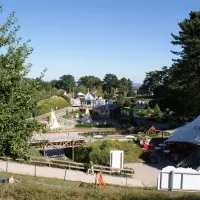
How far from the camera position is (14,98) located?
27.8 feet

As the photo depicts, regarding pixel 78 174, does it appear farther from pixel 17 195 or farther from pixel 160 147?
pixel 17 195

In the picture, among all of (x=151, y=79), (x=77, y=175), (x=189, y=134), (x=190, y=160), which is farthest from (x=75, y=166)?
(x=151, y=79)

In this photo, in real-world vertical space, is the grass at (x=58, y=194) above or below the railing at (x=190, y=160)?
above

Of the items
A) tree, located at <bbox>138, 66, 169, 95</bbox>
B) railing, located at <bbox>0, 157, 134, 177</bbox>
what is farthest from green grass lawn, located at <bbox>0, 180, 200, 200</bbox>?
tree, located at <bbox>138, 66, 169, 95</bbox>

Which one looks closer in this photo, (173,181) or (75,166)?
(173,181)

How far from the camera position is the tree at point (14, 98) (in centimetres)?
821

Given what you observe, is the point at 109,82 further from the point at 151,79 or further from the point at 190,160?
the point at 190,160

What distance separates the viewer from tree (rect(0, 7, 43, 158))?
821 cm

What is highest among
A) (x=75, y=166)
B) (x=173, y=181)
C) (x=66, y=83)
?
(x=66, y=83)

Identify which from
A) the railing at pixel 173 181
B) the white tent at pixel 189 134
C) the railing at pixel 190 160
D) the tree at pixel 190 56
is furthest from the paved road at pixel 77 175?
the tree at pixel 190 56

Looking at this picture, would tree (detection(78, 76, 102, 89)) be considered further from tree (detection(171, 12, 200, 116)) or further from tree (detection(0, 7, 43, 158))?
tree (detection(0, 7, 43, 158))

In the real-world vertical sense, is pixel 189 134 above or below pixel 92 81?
below

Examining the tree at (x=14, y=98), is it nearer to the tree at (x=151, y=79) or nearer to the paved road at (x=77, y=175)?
the paved road at (x=77, y=175)

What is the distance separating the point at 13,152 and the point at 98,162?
17327 millimetres
